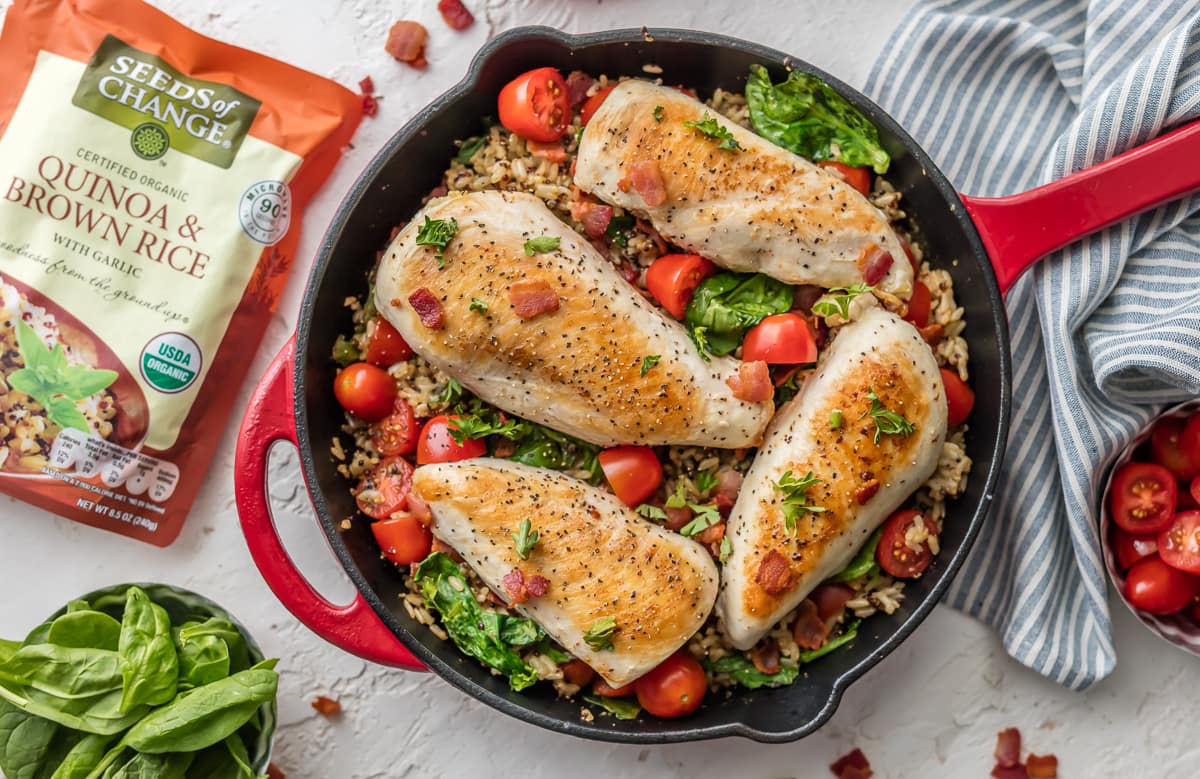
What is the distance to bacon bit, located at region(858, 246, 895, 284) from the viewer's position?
3514 millimetres

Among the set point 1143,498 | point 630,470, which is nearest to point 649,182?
point 630,470

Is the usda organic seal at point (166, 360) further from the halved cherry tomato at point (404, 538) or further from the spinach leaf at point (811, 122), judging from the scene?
the spinach leaf at point (811, 122)

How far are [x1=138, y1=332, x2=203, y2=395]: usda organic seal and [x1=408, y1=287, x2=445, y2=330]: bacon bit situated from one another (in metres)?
1.21

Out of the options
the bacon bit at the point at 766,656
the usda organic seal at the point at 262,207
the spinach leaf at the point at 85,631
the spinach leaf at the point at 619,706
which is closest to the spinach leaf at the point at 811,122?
the bacon bit at the point at 766,656

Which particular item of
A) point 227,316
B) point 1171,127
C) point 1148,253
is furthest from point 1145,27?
point 227,316

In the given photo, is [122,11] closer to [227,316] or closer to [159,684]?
[227,316]

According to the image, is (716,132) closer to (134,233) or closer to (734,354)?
(734,354)

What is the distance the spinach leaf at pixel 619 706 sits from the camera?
367 centimetres

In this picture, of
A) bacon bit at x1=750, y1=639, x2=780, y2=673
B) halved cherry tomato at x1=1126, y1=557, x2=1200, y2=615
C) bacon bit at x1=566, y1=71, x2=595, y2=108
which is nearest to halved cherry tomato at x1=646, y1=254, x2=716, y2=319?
bacon bit at x1=566, y1=71, x2=595, y2=108

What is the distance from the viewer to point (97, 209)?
13.2ft

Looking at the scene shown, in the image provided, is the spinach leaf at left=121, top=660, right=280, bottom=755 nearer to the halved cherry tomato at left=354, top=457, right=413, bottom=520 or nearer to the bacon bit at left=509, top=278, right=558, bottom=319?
the halved cherry tomato at left=354, top=457, right=413, bottom=520

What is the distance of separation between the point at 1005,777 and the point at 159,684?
328 cm

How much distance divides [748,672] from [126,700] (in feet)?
7.17

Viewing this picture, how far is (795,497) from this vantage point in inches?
133
